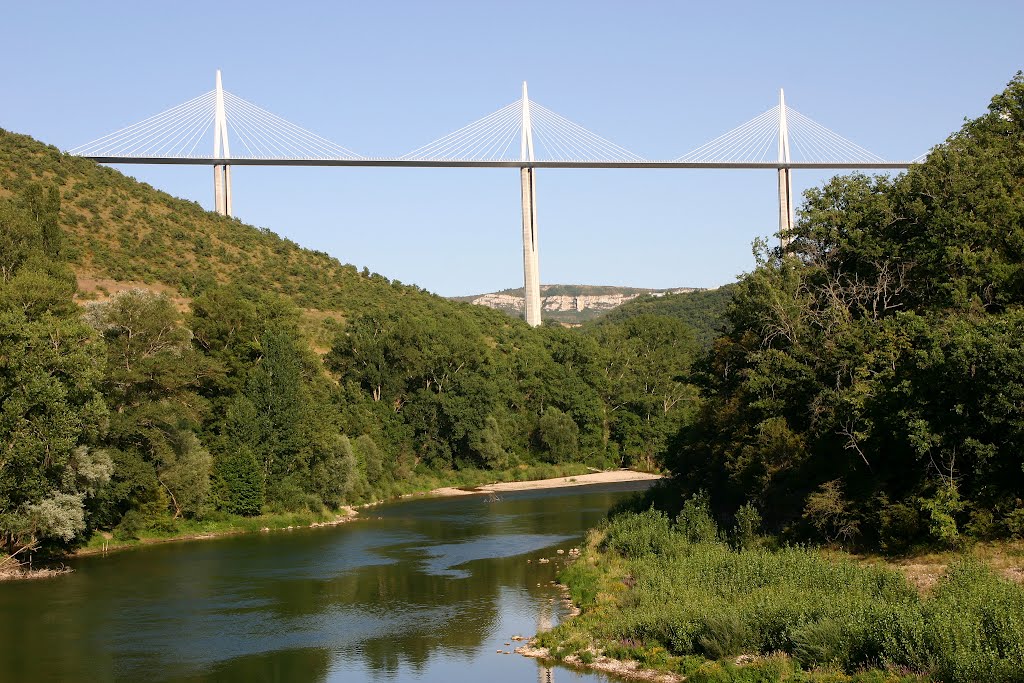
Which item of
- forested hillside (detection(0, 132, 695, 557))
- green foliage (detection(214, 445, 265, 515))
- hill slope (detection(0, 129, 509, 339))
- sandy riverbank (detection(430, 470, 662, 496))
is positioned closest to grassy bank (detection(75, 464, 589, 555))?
forested hillside (detection(0, 132, 695, 557))

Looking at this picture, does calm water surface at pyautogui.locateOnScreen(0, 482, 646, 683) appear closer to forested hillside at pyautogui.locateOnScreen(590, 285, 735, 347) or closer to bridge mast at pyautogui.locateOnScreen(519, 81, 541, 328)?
bridge mast at pyautogui.locateOnScreen(519, 81, 541, 328)

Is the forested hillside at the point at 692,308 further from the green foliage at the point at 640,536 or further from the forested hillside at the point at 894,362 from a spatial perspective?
the green foliage at the point at 640,536

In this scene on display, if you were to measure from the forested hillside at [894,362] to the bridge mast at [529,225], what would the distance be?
3892 centimetres

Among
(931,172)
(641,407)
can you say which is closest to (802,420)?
(931,172)

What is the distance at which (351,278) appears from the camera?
67812 millimetres

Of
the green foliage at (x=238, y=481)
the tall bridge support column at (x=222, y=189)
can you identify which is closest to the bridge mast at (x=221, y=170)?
the tall bridge support column at (x=222, y=189)

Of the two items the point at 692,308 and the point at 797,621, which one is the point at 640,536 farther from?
the point at 692,308

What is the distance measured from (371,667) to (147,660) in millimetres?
3828

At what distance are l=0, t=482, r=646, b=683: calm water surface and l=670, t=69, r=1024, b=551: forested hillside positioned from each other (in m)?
5.84

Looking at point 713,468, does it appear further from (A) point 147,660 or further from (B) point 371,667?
(A) point 147,660

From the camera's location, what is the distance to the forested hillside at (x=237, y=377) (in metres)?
26.8

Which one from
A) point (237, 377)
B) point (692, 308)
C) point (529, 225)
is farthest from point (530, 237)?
point (692, 308)

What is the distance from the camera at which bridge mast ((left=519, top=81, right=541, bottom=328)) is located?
226ft

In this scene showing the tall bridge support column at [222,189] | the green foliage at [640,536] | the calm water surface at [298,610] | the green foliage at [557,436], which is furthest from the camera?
the tall bridge support column at [222,189]
